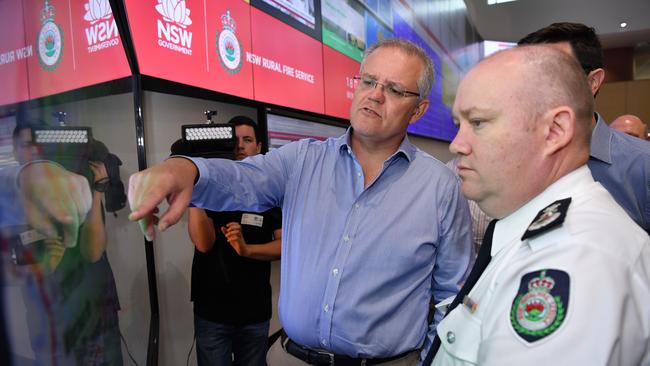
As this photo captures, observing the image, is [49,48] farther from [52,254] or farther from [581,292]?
[581,292]

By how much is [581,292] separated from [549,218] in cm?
14

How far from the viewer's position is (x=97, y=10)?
1.37m

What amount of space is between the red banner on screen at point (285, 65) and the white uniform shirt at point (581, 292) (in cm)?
199

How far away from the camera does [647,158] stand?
121 cm

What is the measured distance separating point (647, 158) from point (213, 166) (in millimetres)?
1275

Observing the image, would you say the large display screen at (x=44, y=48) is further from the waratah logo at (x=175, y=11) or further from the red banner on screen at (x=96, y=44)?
the waratah logo at (x=175, y=11)

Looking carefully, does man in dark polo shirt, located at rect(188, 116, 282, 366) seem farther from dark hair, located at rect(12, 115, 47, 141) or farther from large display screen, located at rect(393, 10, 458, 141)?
large display screen, located at rect(393, 10, 458, 141)

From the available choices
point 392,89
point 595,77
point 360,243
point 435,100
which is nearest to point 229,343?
point 360,243

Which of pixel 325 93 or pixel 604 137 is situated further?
pixel 325 93

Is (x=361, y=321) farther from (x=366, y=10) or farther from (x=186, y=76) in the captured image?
(x=366, y=10)

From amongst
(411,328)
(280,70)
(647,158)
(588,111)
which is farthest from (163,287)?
(647,158)

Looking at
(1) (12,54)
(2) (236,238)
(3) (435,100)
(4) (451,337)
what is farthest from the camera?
Result: (3) (435,100)

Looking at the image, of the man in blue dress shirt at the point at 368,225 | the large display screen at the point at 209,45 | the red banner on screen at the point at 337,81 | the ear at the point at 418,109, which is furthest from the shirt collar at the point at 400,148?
the red banner on screen at the point at 337,81

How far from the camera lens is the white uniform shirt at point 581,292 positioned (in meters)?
0.45
